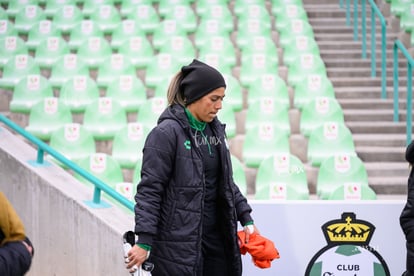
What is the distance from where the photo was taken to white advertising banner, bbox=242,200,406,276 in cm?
412

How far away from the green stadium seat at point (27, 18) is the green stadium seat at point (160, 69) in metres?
2.32

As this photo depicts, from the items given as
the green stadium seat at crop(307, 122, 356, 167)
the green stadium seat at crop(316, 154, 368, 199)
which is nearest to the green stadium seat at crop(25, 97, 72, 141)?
the green stadium seat at crop(307, 122, 356, 167)

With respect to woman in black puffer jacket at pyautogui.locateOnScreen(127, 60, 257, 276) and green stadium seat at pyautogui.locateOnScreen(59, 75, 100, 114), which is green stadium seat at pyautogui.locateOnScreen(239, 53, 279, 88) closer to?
green stadium seat at pyautogui.locateOnScreen(59, 75, 100, 114)

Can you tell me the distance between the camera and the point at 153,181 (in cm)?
268

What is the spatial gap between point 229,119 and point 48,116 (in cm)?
168

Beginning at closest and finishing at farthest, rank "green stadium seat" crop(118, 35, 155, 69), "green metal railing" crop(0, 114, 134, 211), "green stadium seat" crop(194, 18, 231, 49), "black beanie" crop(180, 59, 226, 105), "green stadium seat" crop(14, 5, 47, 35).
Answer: "black beanie" crop(180, 59, 226, 105)
"green metal railing" crop(0, 114, 134, 211)
"green stadium seat" crop(118, 35, 155, 69)
"green stadium seat" crop(194, 18, 231, 49)
"green stadium seat" crop(14, 5, 47, 35)

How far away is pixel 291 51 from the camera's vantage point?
26.1 ft

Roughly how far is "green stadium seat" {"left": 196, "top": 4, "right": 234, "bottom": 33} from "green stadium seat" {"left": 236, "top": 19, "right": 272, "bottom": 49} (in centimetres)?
22

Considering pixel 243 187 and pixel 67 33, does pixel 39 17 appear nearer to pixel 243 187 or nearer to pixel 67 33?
pixel 67 33

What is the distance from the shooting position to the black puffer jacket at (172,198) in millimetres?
2676

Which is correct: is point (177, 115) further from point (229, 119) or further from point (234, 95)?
point (234, 95)

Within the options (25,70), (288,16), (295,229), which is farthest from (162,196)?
(288,16)

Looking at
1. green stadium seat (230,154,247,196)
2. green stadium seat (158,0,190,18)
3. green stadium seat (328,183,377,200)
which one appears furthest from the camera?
green stadium seat (158,0,190,18)

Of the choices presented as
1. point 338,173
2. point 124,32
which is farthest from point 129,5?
point 338,173
